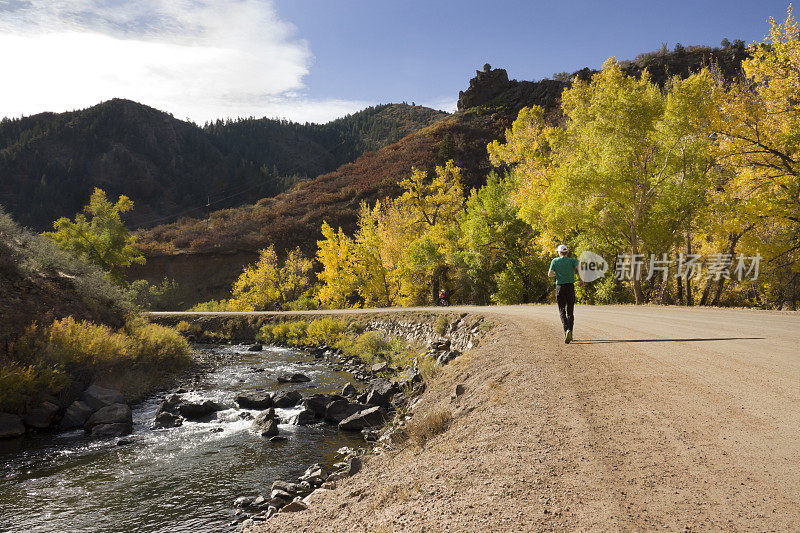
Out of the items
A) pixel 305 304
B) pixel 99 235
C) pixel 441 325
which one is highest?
pixel 99 235

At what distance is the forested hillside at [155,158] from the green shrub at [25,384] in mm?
112614

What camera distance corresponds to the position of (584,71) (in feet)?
286

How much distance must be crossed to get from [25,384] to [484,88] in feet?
339

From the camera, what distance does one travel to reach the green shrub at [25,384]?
1133 centimetres

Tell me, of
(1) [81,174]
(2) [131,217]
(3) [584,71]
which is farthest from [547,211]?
(1) [81,174]

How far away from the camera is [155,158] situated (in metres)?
139

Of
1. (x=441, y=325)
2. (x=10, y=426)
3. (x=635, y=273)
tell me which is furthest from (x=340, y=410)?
(x=635, y=273)

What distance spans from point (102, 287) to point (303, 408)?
1429 centimetres

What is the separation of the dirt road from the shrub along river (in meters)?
2.90

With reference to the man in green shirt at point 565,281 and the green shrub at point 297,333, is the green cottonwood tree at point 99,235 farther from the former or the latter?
the man in green shirt at point 565,281

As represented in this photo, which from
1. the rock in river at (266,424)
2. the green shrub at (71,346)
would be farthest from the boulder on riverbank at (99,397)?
the rock in river at (266,424)

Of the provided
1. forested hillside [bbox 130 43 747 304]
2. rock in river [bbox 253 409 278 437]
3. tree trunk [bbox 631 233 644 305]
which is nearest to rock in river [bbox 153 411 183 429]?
rock in river [bbox 253 409 278 437]

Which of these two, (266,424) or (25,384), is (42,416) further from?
(266,424)

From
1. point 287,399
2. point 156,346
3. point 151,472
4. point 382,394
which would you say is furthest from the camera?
point 156,346
